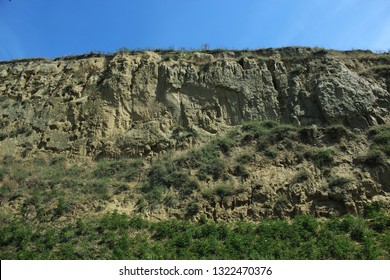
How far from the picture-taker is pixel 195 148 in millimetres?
17625

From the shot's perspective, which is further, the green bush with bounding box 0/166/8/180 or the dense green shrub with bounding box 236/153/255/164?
the green bush with bounding box 0/166/8/180

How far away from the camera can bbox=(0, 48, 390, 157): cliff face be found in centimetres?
1817

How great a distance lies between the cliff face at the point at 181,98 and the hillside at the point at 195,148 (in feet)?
0.19

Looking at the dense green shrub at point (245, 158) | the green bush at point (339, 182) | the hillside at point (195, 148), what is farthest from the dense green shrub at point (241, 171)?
the green bush at point (339, 182)

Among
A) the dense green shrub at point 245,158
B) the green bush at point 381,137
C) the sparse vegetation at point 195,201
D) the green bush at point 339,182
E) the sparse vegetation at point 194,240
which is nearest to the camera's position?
the sparse vegetation at point 194,240

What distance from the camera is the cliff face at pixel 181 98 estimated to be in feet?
59.6

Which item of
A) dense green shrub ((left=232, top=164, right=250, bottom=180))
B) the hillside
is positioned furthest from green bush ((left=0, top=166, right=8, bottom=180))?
dense green shrub ((left=232, top=164, right=250, bottom=180))

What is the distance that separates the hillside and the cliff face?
6 centimetres

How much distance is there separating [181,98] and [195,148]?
2.79m

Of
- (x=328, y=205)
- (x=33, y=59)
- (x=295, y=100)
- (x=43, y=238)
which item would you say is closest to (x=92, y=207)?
(x=43, y=238)

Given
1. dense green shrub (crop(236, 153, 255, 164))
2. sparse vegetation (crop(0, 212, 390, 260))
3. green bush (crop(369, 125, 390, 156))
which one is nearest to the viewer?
sparse vegetation (crop(0, 212, 390, 260))

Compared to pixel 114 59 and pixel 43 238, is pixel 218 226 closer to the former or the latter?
pixel 43 238

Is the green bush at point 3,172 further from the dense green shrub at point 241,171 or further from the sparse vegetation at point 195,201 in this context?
the dense green shrub at point 241,171

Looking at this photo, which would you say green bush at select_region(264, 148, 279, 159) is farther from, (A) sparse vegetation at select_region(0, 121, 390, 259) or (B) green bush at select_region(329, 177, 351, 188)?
(B) green bush at select_region(329, 177, 351, 188)
